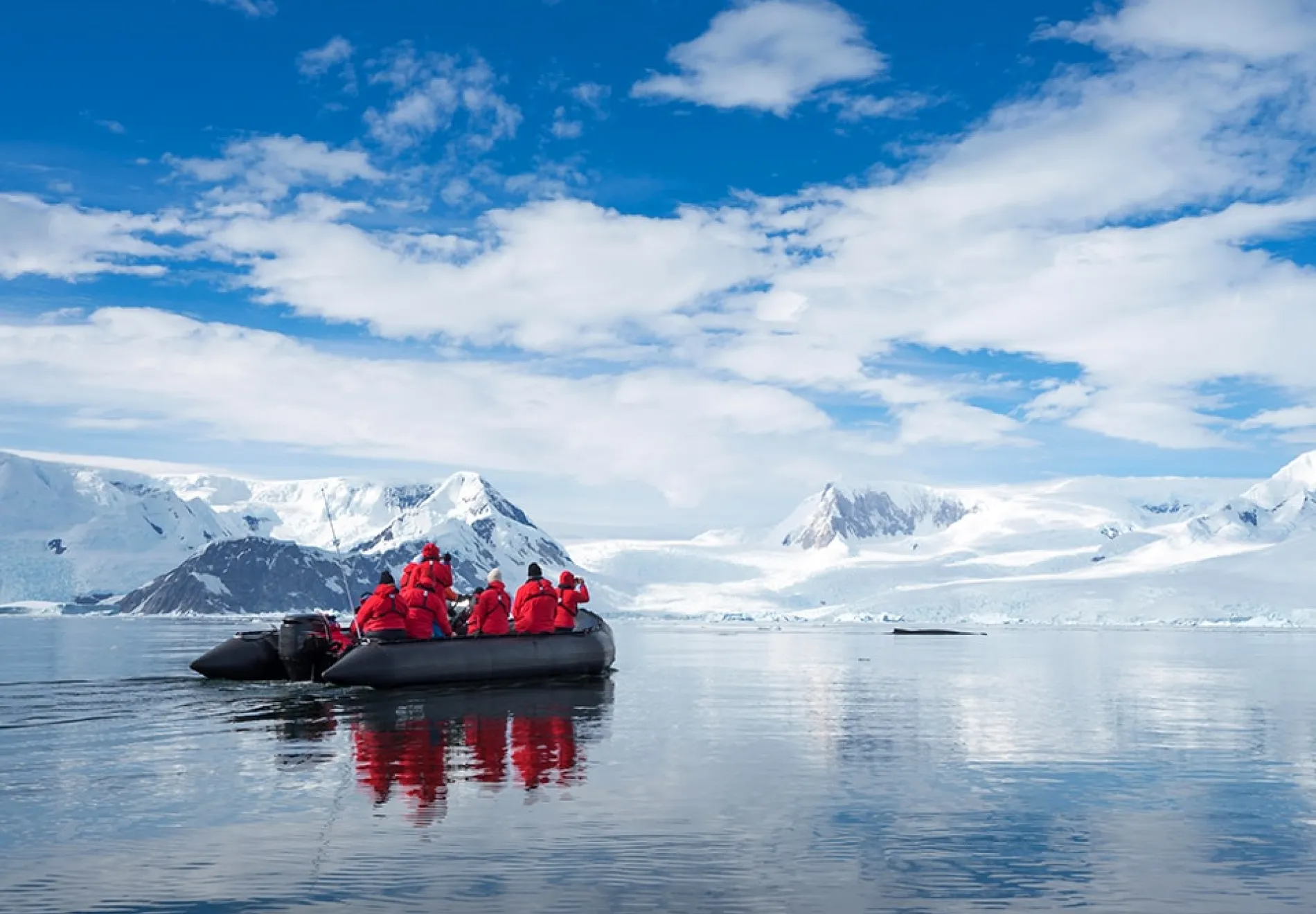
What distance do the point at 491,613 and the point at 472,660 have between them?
1898 mm

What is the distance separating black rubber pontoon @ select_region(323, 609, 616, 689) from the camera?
21453mm

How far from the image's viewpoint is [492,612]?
80.8ft

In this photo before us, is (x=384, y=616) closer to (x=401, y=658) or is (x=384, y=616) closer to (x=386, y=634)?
(x=386, y=634)

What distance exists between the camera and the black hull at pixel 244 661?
2550 cm

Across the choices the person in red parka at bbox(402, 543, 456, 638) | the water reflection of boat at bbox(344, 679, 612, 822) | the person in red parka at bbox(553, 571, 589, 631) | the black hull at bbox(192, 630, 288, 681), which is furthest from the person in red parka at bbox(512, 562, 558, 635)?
the black hull at bbox(192, 630, 288, 681)

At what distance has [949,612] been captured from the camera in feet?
490

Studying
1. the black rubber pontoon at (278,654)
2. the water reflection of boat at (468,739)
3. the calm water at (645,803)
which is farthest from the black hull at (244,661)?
the water reflection of boat at (468,739)

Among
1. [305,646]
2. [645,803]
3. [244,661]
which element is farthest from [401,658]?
[645,803]

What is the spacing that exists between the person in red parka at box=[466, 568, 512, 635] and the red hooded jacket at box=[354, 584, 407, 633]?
7.05ft

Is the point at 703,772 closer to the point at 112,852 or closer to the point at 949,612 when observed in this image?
the point at 112,852

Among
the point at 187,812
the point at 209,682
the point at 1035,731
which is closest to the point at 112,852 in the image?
the point at 187,812

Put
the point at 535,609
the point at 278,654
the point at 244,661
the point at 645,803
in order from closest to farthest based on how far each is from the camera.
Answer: the point at 645,803 < the point at 278,654 < the point at 535,609 < the point at 244,661

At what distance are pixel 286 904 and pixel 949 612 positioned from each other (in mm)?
148031

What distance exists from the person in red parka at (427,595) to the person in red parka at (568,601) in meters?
3.44
